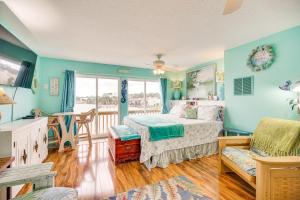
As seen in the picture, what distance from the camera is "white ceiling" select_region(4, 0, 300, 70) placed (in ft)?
5.62

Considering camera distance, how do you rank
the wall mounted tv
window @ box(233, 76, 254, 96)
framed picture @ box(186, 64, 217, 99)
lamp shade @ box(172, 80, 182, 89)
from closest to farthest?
1. the wall mounted tv
2. window @ box(233, 76, 254, 96)
3. framed picture @ box(186, 64, 217, 99)
4. lamp shade @ box(172, 80, 182, 89)

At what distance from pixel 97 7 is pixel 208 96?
142 inches

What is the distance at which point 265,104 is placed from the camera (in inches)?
103

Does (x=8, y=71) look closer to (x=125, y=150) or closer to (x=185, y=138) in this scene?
(x=125, y=150)

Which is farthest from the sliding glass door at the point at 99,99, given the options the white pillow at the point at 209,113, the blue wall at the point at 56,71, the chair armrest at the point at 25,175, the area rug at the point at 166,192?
the chair armrest at the point at 25,175

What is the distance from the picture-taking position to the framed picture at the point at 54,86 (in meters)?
3.96

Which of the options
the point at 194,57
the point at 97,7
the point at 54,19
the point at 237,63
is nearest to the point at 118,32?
the point at 97,7

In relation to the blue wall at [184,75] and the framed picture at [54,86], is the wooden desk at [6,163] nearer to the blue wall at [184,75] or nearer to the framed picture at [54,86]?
the framed picture at [54,86]

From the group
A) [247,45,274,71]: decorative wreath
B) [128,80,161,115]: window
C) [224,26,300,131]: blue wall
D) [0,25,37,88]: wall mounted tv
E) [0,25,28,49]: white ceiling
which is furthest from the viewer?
[128,80,161,115]: window

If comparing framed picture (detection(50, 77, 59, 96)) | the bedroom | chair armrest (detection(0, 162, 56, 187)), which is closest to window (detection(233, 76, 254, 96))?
the bedroom

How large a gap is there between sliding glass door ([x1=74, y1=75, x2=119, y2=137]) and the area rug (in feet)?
10.0

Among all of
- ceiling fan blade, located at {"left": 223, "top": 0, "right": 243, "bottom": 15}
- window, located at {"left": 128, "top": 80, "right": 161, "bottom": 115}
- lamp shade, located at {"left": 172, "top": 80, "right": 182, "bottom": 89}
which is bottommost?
window, located at {"left": 128, "top": 80, "right": 161, "bottom": 115}

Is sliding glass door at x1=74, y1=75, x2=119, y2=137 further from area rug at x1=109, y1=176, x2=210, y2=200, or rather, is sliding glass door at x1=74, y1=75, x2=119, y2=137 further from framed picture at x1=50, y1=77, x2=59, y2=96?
area rug at x1=109, y1=176, x2=210, y2=200

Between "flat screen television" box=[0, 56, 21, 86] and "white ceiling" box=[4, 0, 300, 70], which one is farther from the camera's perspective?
"flat screen television" box=[0, 56, 21, 86]
